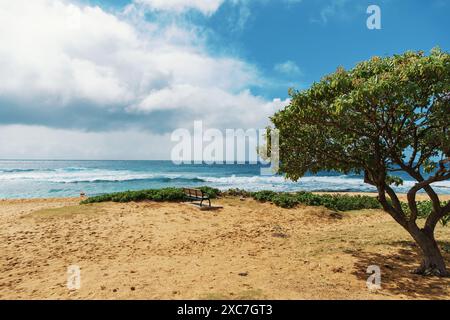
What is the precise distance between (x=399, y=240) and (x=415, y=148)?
5.31m

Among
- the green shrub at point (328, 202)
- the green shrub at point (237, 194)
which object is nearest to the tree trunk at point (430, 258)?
the green shrub at point (328, 202)

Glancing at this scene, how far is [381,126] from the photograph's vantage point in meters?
7.67

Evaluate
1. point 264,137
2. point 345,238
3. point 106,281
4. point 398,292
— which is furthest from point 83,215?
point 398,292

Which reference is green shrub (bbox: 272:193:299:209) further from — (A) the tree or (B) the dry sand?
(A) the tree

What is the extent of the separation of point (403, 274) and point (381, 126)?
4.02 m

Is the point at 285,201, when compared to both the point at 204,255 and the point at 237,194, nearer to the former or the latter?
the point at 237,194

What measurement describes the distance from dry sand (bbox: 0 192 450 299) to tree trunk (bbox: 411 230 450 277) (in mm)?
363

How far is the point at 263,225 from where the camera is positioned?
1456cm

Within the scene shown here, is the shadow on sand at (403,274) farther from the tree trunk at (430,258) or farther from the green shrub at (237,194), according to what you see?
the green shrub at (237,194)

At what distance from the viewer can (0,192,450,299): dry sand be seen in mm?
6676

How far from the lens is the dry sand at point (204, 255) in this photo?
6.68 meters

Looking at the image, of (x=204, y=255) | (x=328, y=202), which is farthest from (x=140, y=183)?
(x=204, y=255)

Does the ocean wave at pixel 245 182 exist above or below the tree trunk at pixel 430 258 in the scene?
below
